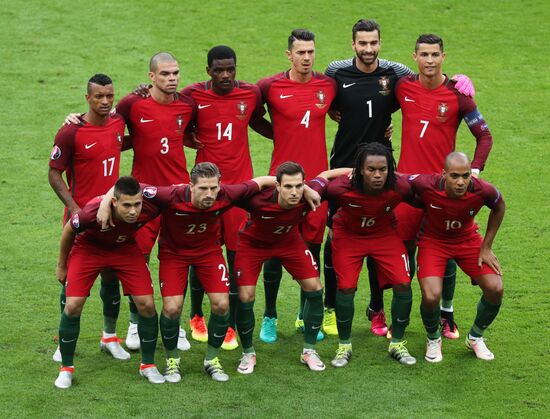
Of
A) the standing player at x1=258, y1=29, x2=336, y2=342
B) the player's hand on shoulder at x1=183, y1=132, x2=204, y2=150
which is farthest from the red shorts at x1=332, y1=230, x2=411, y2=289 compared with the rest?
the player's hand on shoulder at x1=183, y1=132, x2=204, y2=150

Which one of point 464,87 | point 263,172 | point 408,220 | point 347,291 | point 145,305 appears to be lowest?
point 263,172

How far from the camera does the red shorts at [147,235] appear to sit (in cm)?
1110

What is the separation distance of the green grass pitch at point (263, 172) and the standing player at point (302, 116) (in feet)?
3.69

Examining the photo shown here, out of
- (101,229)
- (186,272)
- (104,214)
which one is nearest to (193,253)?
(186,272)

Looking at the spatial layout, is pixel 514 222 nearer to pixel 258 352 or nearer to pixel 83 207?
pixel 258 352

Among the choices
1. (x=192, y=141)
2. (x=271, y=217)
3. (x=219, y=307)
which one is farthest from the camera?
(x=192, y=141)

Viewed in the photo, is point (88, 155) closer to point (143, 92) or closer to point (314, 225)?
point (143, 92)

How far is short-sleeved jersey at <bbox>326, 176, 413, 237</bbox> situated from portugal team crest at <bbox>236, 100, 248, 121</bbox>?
1.13 m

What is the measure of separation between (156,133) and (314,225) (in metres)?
1.72

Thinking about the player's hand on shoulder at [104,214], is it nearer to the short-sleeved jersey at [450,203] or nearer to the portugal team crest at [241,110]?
the portugal team crest at [241,110]

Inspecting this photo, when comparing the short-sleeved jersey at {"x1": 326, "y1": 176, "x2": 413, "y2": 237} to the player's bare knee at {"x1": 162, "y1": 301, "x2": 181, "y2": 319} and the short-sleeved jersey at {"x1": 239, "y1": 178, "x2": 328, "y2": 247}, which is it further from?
the player's bare knee at {"x1": 162, "y1": 301, "x2": 181, "y2": 319}

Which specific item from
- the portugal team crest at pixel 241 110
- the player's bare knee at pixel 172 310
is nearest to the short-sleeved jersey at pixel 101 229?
the player's bare knee at pixel 172 310

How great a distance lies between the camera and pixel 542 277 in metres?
12.8

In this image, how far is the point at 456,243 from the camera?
35.8ft
